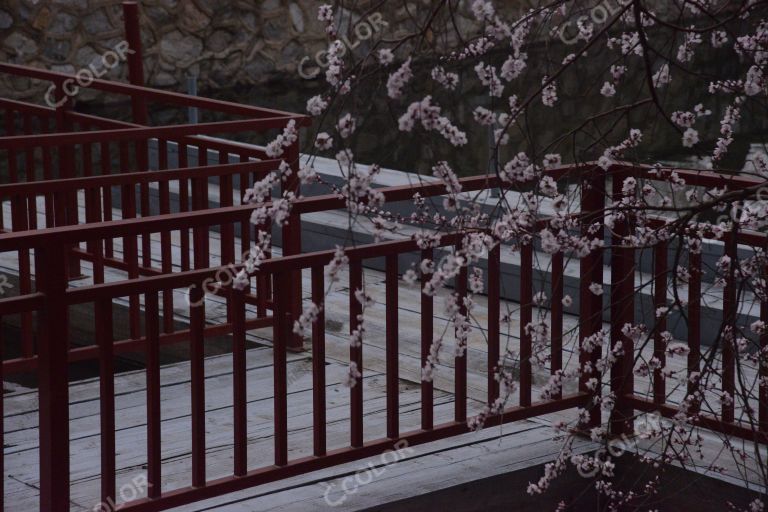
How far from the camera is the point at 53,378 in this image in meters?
2.95

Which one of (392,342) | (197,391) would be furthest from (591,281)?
(197,391)

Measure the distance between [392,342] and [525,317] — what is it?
44cm

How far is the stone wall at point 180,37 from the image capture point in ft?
40.0

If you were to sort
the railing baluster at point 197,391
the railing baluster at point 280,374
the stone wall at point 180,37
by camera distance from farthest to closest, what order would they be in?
1. the stone wall at point 180,37
2. the railing baluster at point 280,374
3. the railing baluster at point 197,391

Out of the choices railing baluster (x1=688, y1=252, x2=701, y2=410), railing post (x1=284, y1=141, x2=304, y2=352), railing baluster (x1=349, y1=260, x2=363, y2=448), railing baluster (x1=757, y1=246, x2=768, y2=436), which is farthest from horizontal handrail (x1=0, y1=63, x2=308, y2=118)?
railing baluster (x1=757, y1=246, x2=768, y2=436)

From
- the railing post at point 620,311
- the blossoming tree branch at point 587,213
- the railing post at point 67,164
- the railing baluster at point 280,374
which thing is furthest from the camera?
the railing post at point 67,164

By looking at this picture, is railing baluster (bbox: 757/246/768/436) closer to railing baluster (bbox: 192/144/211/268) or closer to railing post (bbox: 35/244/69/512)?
railing post (bbox: 35/244/69/512)

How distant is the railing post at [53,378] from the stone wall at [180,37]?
9228 millimetres

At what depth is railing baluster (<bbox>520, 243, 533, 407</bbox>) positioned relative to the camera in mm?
3600

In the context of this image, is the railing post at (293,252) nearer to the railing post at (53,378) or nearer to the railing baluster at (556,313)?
the railing baluster at (556,313)

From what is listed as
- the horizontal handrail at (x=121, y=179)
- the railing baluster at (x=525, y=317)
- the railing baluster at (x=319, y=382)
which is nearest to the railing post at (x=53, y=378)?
the railing baluster at (x=319, y=382)

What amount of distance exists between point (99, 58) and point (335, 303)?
27.0 feet

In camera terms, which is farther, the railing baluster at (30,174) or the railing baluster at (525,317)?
the railing baluster at (30,174)

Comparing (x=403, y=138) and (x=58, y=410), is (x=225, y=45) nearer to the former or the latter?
(x=403, y=138)
